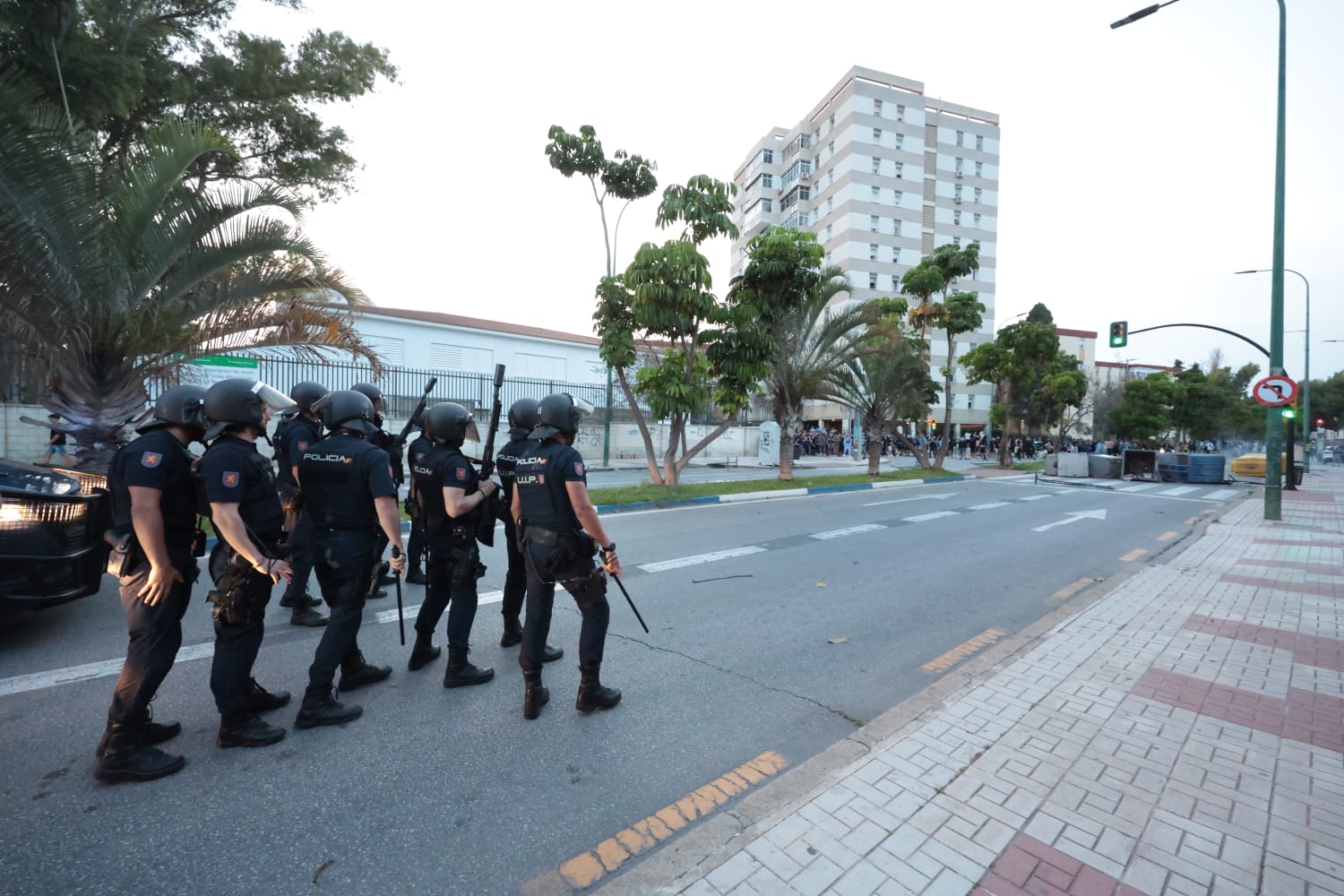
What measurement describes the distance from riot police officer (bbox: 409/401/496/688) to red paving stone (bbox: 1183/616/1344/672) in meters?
5.49

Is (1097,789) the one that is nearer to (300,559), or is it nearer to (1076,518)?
(300,559)

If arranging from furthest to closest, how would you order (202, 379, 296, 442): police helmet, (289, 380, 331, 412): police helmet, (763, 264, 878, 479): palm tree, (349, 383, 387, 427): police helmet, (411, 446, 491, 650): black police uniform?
(763, 264, 878, 479): palm tree
(349, 383, 387, 427): police helmet
(289, 380, 331, 412): police helmet
(411, 446, 491, 650): black police uniform
(202, 379, 296, 442): police helmet

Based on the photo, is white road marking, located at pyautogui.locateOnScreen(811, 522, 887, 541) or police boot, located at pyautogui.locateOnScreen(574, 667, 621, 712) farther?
white road marking, located at pyautogui.locateOnScreen(811, 522, 887, 541)

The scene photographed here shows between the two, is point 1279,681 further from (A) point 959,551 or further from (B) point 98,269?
(B) point 98,269

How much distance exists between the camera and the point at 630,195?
13.8 metres

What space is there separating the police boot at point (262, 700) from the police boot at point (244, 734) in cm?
27

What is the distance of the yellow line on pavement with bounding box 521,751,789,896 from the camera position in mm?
2240

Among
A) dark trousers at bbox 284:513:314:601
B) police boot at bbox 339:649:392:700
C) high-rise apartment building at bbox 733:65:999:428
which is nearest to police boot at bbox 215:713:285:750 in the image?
police boot at bbox 339:649:392:700

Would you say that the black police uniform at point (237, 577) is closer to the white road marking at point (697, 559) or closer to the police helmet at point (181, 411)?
the police helmet at point (181, 411)

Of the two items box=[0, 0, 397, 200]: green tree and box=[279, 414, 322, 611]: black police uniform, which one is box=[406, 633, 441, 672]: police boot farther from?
box=[0, 0, 397, 200]: green tree

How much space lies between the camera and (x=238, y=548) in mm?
2912

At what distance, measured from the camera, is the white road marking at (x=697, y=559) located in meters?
6.99

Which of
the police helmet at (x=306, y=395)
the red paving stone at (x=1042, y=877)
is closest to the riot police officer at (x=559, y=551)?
the red paving stone at (x=1042, y=877)

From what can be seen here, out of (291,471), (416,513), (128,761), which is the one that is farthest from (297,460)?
(128,761)
